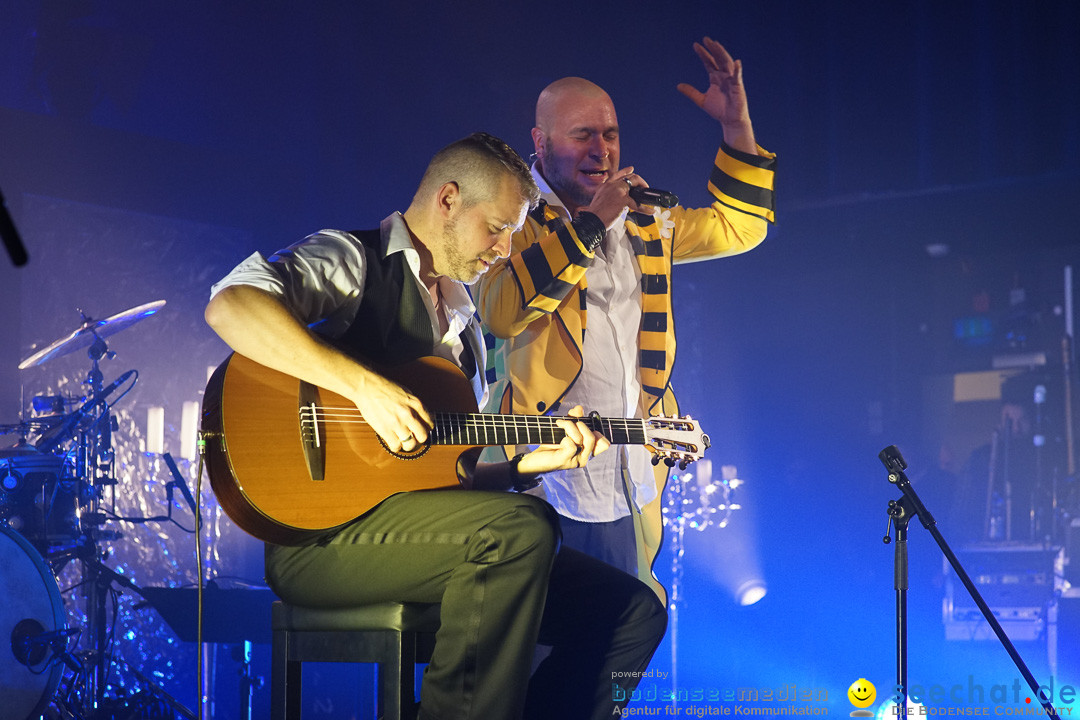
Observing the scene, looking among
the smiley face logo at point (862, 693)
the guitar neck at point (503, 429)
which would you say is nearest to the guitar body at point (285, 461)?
the guitar neck at point (503, 429)

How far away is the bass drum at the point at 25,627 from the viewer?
10.7 feet

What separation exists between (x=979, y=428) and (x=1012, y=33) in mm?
1815

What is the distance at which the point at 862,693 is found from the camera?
3836mm

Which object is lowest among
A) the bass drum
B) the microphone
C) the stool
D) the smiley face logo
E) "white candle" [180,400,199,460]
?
the smiley face logo

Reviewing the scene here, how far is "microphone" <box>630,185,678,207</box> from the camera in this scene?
3.47 meters

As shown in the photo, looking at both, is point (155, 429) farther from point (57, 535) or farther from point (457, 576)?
point (457, 576)

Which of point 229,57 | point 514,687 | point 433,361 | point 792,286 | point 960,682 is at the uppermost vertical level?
point 229,57

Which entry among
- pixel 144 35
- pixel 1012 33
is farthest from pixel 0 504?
pixel 1012 33

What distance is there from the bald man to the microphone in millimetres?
44

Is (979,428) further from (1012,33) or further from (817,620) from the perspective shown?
(1012,33)

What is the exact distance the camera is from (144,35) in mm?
4008

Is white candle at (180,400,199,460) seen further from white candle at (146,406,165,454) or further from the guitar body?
the guitar body

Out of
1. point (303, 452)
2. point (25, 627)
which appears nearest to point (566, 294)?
point (303, 452)

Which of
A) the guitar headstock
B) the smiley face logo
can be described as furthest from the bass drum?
the smiley face logo
